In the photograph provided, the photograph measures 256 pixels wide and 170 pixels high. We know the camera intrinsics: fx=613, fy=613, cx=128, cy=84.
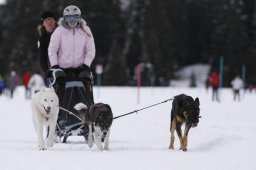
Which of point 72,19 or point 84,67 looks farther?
point 84,67

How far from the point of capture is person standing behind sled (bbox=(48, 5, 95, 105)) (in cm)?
966

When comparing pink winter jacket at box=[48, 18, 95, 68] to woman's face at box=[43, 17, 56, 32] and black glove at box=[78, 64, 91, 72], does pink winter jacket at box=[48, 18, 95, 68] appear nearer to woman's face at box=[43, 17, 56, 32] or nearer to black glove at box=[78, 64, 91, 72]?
black glove at box=[78, 64, 91, 72]

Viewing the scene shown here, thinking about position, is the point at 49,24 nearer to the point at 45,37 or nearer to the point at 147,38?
the point at 45,37

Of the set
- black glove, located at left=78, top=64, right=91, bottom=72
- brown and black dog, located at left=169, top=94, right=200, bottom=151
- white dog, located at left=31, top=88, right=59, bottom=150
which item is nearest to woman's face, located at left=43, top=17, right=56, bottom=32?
black glove, located at left=78, top=64, right=91, bottom=72

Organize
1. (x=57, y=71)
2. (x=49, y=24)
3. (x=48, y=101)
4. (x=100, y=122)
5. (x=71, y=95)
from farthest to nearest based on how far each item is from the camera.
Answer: (x=49, y=24) → (x=71, y=95) → (x=57, y=71) → (x=48, y=101) → (x=100, y=122)

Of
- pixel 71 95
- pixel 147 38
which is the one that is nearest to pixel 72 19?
pixel 71 95

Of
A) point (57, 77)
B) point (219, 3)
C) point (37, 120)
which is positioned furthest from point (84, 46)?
point (219, 3)

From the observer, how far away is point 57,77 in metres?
9.86

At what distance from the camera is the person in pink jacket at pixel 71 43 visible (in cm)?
965

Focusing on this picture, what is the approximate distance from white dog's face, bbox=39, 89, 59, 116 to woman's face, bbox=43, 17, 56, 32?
7.37ft

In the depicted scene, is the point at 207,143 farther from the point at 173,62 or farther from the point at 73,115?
the point at 173,62

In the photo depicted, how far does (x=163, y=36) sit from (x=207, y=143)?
64.3 meters

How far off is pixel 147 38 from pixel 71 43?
2496 inches

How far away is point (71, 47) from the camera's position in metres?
9.77
